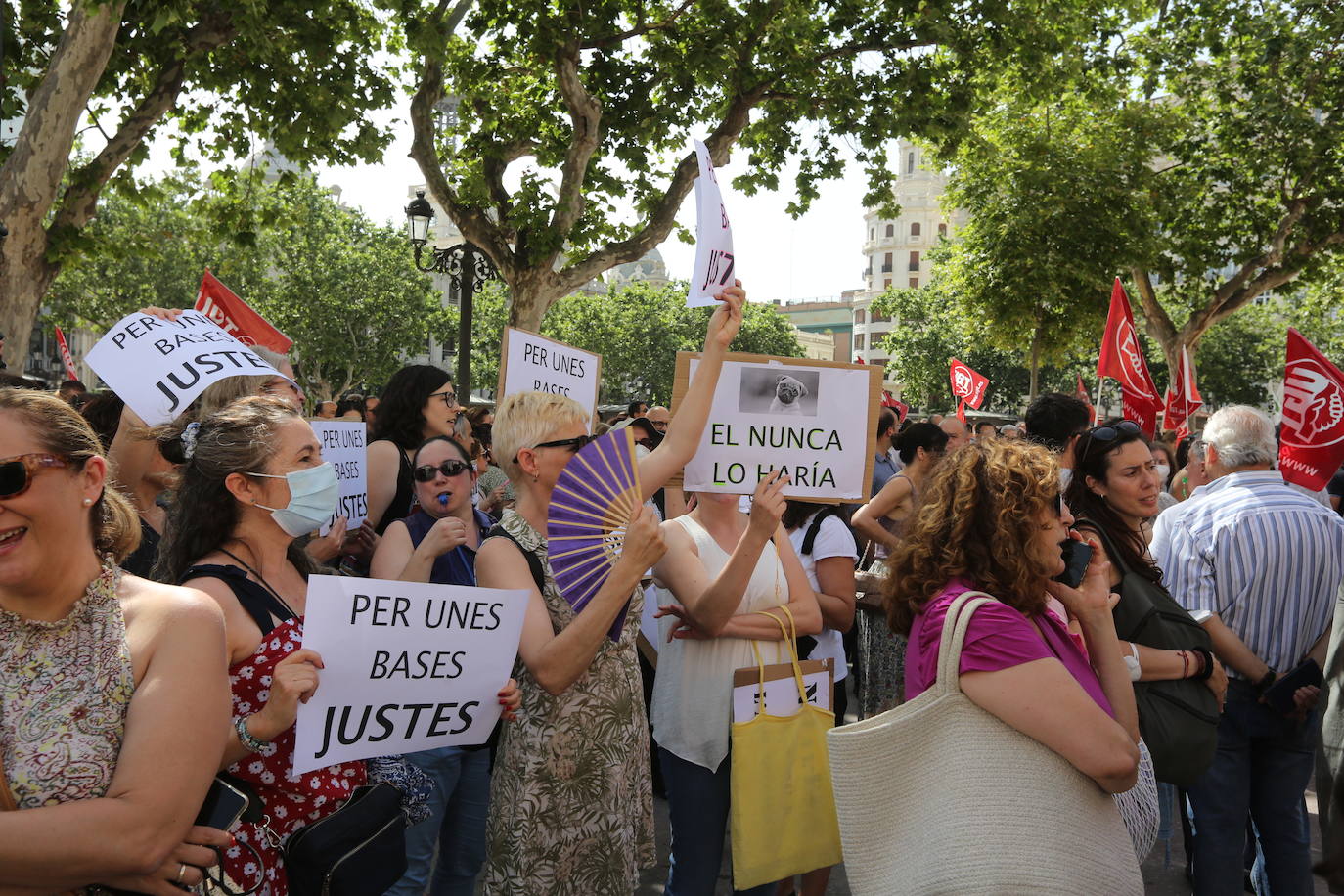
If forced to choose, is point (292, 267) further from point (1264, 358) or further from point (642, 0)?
point (1264, 358)

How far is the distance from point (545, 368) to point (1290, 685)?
344cm

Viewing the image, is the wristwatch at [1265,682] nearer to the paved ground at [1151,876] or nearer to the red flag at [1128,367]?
the paved ground at [1151,876]

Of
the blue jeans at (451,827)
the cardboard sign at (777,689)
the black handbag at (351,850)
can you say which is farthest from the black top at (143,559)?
the cardboard sign at (777,689)

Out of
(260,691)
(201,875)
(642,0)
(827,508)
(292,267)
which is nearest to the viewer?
(201,875)

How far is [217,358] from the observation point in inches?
135

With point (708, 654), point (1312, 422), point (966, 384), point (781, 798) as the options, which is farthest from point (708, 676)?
point (966, 384)

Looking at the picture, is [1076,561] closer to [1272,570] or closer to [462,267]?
[1272,570]

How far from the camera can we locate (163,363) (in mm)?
3373

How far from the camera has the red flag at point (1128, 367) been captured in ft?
29.1

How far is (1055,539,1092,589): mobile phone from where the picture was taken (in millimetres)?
2842

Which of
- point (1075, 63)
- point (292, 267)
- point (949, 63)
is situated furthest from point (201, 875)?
point (292, 267)

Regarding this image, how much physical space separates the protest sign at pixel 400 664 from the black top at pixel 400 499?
2034 millimetres

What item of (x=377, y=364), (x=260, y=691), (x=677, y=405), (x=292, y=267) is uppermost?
(x=292, y=267)

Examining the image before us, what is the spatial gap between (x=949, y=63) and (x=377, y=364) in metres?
35.4
